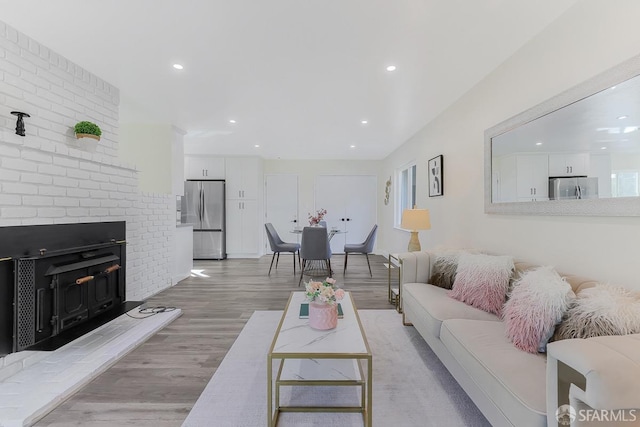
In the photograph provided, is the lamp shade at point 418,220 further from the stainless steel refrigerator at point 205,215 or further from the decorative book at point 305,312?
the stainless steel refrigerator at point 205,215

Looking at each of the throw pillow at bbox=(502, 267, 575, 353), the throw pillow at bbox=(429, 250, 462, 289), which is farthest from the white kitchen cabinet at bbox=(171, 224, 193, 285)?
the throw pillow at bbox=(502, 267, 575, 353)

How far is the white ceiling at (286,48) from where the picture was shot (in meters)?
1.74

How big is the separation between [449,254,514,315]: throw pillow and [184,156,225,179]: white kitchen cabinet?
18.2 ft

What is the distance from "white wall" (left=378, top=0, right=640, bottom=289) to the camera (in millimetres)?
1458

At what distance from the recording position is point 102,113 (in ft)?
9.28

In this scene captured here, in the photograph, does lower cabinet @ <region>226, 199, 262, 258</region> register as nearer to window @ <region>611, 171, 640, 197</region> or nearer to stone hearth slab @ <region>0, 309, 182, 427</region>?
stone hearth slab @ <region>0, 309, 182, 427</region>

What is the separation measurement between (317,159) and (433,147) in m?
3.46

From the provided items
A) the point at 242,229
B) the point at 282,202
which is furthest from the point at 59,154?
the point at 282,202

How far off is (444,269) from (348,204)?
177 inches

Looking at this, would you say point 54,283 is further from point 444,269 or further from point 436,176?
point 436,176

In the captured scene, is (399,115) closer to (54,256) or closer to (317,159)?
(317,159)

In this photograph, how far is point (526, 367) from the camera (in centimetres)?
122

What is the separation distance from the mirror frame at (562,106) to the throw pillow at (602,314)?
0.43m

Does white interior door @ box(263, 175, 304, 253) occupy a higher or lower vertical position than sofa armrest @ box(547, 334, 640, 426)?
higher
